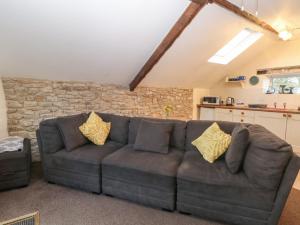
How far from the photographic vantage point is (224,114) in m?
5.28

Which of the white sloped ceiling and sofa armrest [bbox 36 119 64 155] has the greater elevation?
the white sloped ceiling

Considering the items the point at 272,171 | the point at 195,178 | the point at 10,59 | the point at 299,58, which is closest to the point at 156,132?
the point at 195,178

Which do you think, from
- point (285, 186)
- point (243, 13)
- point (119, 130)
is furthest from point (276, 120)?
point (119, 130)

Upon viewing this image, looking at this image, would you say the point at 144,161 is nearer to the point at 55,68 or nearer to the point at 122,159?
the point at 122,159

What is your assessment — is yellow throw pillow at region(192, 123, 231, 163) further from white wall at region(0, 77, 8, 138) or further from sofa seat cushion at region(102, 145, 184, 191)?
white wall at region(0, 77, 8, 138)

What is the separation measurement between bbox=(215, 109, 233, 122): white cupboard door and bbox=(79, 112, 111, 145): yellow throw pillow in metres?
3.44

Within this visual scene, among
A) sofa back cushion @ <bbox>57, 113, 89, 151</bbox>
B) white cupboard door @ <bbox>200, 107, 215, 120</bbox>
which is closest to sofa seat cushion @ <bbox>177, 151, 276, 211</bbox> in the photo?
sofa back cushion @ <bbox>57, 113, 89, 151</bbox>

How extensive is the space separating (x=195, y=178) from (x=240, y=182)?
421 millimetres

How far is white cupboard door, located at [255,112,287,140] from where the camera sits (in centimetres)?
427

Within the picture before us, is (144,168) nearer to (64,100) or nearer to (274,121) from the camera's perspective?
(64,100)

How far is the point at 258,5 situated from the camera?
3053 mm

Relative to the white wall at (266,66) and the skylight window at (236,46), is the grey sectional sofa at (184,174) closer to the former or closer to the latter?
the skylight window at (236,46)

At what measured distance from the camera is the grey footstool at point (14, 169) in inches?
95.7

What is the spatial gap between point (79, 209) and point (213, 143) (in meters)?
1.68
